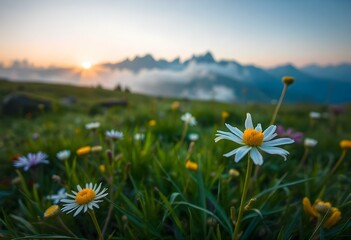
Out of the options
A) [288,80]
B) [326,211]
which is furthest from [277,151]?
[288,80]

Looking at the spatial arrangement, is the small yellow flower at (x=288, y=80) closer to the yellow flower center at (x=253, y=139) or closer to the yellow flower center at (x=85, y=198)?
the yellow flower center at (x=253, y=139)

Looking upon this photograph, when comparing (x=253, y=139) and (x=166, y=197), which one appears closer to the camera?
(x=253, y=139)

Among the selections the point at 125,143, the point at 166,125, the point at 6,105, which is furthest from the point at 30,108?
the point at 125,143

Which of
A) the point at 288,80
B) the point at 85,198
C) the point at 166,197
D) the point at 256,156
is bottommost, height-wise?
the point at 166,197

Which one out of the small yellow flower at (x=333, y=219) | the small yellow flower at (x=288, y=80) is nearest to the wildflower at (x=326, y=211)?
the small yellow flower at (x=333, y=219)

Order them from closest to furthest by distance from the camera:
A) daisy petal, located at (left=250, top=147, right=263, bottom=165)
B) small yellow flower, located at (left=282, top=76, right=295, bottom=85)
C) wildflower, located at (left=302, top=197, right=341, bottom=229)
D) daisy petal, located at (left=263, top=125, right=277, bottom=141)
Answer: daisy petal, located at (left=250, top=147, right=263, bottom=165), daisy petal, located at (left=263, top=125, right=277, bottom=141), wildflower, located at (left=302, top=197, right=341, bottom=229), small yellow flower, located at (left=282, top=76, right=295, bottom=85)

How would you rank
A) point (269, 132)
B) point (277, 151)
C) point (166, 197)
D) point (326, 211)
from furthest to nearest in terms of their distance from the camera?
point (166, 197)
point (326, 211)
point (269, 132)
point (277, 151)

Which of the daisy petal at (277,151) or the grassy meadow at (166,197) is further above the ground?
the daisy petal at (277,151)

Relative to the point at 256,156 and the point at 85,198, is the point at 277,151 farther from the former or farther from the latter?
the point at 85,198

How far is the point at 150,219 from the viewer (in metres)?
1.25

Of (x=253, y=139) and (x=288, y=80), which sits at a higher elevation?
(x=288, y=80)

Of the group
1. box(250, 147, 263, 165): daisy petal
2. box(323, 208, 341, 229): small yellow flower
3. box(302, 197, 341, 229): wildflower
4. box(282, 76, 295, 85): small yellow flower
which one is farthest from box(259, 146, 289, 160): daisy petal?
box(282, 76, 295, 85): small yellow flower

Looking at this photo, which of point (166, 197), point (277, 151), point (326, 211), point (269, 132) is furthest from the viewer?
point (166, 197)

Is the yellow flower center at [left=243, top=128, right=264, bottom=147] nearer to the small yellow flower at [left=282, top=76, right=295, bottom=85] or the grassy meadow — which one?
the grassy meadow
